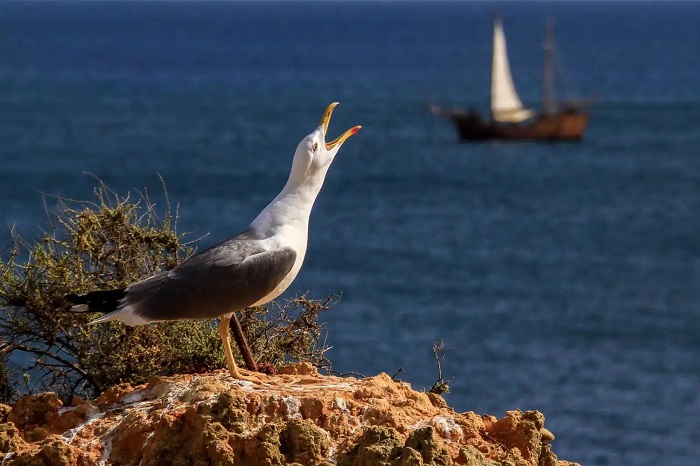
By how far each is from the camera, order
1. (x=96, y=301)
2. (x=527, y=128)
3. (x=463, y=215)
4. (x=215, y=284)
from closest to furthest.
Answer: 1. (x=96, y=301)
2. (x=215, y=284)
3. (x=463, y=215)
4. (x=527, y=128)

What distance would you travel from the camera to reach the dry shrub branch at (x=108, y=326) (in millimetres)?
9602

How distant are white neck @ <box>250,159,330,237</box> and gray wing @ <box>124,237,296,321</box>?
0.63ft

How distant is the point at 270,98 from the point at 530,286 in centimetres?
7194

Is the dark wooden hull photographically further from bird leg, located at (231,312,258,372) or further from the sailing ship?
bird leg, located at (231,312,258,372)

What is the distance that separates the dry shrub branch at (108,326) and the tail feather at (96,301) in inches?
33.1

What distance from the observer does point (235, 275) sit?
8.88 metres

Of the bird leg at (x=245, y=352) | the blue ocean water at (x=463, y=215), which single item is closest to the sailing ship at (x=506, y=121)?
the blue ocean water at (x=463, y=215)

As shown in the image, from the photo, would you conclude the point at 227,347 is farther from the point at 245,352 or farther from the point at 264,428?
the point at 264,428

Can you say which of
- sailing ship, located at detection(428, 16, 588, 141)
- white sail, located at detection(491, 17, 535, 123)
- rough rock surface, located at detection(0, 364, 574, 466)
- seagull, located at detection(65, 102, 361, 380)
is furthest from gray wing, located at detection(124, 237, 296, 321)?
white sail, located at detection(491, 17, 535, 123)

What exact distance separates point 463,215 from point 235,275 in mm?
53254

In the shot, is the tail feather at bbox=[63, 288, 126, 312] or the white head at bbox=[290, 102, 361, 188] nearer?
the tail feather at bbox=[63, 288, 126, 312]

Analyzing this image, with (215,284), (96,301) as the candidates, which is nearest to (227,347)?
(215,284)

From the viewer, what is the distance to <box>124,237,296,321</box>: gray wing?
882 cm

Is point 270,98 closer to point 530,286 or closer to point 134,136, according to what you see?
point 134,136
